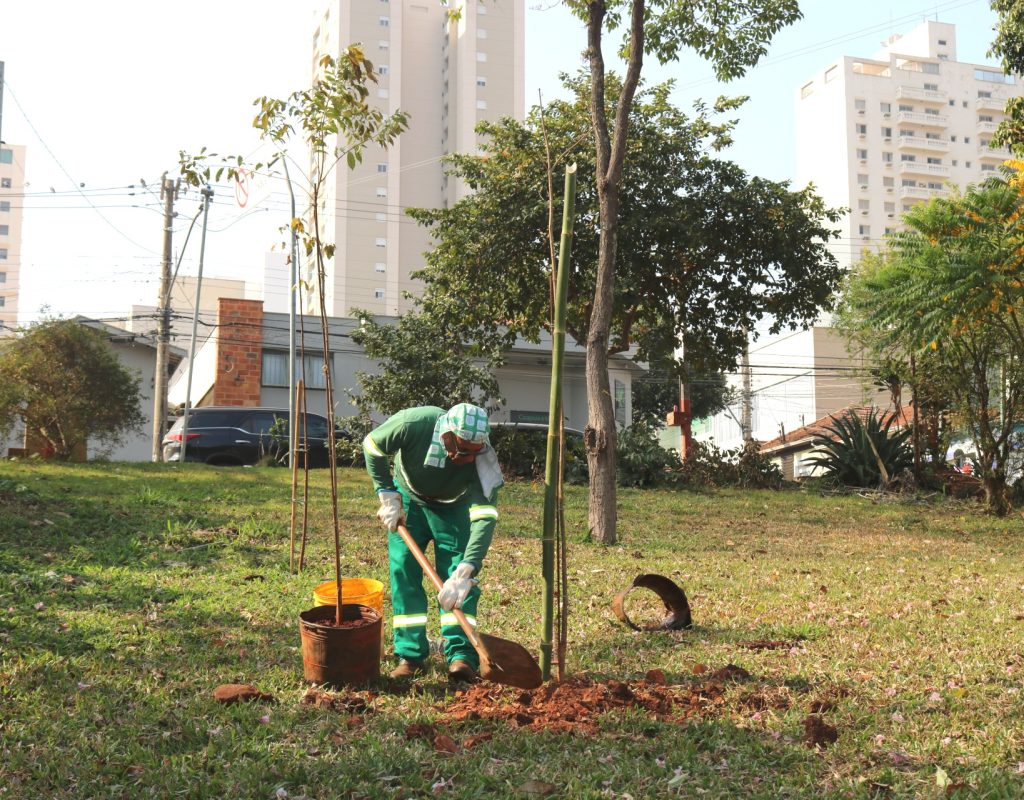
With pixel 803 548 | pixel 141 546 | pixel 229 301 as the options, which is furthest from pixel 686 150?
pixel 229 301

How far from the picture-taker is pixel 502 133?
16688mm

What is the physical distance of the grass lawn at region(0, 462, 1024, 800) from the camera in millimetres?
3463

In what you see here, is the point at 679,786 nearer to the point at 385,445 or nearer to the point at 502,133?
the point at 385,445

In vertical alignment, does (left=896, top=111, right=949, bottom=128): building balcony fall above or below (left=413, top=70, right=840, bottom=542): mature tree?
above

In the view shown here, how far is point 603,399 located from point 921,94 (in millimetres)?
74688

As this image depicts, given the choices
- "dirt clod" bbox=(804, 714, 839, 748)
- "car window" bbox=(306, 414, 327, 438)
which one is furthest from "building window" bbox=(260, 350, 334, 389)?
"dirt clod" bbox=(804, 714, 839, 748)

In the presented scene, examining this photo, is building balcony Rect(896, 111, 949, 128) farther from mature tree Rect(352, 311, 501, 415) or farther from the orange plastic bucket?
the orange plastic bucket

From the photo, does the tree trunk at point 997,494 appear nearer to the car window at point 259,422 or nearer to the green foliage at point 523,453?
the green foliage at point 523,453

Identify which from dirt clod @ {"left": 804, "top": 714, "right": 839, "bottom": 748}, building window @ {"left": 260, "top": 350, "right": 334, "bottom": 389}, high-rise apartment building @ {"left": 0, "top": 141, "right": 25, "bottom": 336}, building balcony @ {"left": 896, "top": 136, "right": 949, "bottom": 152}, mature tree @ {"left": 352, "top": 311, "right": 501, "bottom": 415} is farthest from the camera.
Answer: high-rise apartment building @ {"left": 0, "top": 141, "right": 25, "bottom": 336}

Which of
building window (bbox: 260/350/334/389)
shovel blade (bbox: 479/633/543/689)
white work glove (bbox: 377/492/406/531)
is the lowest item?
shovel blade (bbox: 479/633/543/689)

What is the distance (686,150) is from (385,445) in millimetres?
13161

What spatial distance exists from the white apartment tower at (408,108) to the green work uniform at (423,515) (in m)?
54.0

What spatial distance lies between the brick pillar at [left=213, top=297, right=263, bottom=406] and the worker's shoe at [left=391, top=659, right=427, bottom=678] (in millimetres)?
24420

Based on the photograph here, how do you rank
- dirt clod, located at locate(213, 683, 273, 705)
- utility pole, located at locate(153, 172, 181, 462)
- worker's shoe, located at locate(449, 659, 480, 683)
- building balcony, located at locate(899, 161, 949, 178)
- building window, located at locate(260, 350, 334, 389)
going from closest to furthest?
1. dirt clod, located at locate(213, 683, 273, 705)
2. worker's shoe, located at locate(449, 659, 480, 683)
3. utility pole, located at locate(153, 172, 181, 462)
4. building window, located at locate(260, 350, 334, 389)
5. building balcony, located at locate(899, 161, 949, 178)
